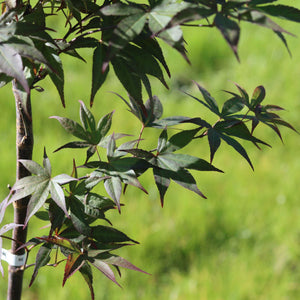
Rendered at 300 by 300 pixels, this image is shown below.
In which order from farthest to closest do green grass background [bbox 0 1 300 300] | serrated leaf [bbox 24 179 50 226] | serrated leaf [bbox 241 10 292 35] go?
green grass background [bbox 0 1 300 300], serrated leaf [bbox 24 179 50 226], serrated leaf [bbox 241 10 292 35]

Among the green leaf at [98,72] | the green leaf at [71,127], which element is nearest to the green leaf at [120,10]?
the green leaf at [98,72]

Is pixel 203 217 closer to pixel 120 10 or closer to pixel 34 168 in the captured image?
pixel 34 168

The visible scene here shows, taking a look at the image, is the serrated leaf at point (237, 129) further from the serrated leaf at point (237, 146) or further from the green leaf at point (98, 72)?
the green leaf at point (98, 72)

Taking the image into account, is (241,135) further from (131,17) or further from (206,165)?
(131,17)

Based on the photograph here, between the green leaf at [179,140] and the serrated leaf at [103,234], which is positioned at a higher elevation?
the green leaf at [179,140]

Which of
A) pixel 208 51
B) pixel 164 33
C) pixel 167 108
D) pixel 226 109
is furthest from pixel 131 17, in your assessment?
pixel 208 51

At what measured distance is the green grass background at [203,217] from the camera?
5.60ft

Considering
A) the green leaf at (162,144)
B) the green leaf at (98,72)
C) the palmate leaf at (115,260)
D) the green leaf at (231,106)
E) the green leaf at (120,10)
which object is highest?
the green leaf at (120,10)

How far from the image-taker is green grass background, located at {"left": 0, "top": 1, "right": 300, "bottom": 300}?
1707 mm

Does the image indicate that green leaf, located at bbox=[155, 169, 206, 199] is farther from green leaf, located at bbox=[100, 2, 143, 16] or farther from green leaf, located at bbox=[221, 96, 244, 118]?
green leaf, located at bbox=[100, 2, 143, 16]

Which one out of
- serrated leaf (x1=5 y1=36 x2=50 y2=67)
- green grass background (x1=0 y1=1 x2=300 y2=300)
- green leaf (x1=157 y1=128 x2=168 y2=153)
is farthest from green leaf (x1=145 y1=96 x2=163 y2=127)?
green grass background (x1=0 y1=1 x2=300 y2=300)

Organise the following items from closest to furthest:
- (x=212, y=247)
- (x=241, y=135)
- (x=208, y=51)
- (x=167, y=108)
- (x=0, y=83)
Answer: (x=0, y=83)
(x=241, y=135)
(x=212, y=247)
(x=167, y=108)
(x=208, y=51)

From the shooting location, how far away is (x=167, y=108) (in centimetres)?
255

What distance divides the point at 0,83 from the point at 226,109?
37cm
